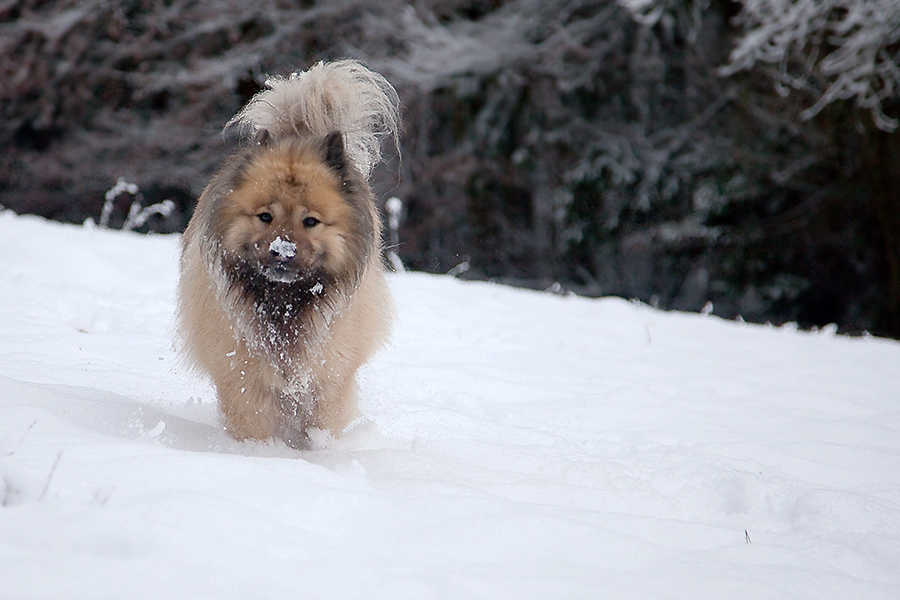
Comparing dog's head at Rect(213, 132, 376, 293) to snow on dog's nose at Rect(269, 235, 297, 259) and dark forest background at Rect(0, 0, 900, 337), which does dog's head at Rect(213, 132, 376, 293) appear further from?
dark forest background at Rect(0, 0, 900, 337)

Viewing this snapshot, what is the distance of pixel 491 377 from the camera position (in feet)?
14.6

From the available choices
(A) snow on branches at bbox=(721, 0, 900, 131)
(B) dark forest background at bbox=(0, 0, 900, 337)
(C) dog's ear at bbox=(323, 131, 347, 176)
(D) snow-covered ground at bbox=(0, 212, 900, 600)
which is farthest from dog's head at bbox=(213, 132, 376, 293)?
(B) dark forest background at bbox=(0, 0, 900, 337)

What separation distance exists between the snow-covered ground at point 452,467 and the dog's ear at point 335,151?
1179mm

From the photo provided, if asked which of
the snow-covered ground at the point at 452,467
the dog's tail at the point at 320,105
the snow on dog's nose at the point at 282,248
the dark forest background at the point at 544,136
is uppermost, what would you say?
the dog's tail at the point at 320,105

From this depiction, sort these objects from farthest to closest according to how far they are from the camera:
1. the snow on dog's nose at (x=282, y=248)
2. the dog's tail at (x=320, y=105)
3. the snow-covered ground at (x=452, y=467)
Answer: the dog's tail at (x=320, y=105) → the snow on dog's nose at (x=282, y=248) → the snow-covered ground at (x=452, y=467)

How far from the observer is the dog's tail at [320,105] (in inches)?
130

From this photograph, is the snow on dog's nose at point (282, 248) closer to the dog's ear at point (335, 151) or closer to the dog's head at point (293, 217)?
the dog's head at point (293, 217)

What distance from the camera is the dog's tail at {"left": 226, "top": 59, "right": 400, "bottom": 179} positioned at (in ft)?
10.8

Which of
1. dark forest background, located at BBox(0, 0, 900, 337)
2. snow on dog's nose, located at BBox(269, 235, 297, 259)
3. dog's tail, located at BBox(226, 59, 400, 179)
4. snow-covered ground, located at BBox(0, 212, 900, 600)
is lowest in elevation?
dark forest background, located at BBox(0, 0, 900, 337)

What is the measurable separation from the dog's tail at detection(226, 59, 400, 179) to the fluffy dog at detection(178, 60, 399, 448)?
8 cm

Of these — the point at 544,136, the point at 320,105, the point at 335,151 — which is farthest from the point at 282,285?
the point at 544,136

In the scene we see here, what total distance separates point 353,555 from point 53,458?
2.89 ft

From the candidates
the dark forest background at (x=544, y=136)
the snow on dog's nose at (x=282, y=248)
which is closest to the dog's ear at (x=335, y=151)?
the snow on dog's nose at (x=282, y=248)

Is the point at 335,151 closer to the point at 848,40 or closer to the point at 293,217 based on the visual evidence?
the point at 293,217
